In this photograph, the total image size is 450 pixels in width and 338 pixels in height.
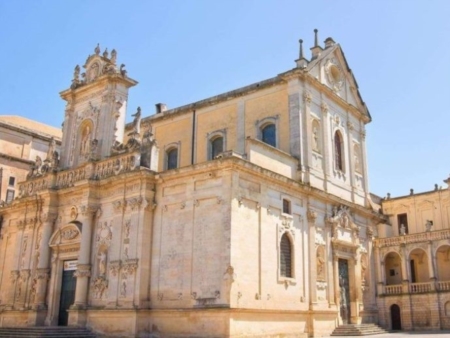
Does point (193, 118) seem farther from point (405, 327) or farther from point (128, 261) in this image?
point (405, 327)

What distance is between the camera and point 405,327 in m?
28.8

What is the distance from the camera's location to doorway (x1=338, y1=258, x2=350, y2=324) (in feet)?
88.3

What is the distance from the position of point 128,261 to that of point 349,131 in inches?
621

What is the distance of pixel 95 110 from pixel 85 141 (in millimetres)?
1804

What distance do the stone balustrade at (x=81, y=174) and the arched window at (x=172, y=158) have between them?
20.7ft

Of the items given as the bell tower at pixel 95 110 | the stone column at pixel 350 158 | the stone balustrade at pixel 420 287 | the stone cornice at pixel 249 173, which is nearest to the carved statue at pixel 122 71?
the bell tower at pixel 95 110

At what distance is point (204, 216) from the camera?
70.0 feet

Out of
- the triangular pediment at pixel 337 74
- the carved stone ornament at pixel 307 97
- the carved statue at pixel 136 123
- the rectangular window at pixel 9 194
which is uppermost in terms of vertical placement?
the triangular pediment at pixel 337 74

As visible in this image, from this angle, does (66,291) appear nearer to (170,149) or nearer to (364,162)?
(170,149)

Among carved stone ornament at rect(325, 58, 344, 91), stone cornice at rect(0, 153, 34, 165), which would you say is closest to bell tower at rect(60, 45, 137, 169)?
stone cornice at rect(0, 153, 34, 165)

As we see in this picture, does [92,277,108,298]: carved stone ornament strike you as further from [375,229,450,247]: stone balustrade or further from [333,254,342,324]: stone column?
[375,229,450,247]: stone balustrade

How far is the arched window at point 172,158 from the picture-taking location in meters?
31.1

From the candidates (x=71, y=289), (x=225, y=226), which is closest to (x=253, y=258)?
(x=225, y=226)

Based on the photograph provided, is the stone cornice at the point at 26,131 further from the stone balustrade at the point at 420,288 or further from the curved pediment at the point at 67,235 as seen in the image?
the stone balustrade at the point at 420,288
